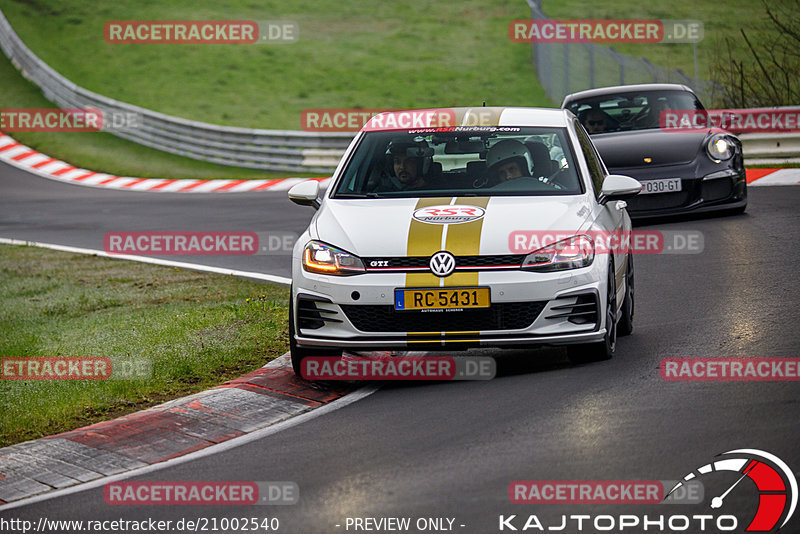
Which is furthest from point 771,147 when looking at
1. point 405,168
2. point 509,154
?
point 405,168

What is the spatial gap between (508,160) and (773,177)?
10.5 m

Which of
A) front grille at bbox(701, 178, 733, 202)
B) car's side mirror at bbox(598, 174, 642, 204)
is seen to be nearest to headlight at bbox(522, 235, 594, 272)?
car's side mirror at bbox(598, 174, 642, 204)

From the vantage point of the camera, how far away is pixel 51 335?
977 centimetres

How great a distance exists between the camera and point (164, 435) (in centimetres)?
650

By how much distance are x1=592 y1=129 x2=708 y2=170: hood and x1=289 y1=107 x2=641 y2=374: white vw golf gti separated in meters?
5.18

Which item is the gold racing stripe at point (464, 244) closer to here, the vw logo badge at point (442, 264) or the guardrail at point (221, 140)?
the vw logo badge at point (442, 264)

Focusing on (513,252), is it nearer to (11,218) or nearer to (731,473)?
(731,473)

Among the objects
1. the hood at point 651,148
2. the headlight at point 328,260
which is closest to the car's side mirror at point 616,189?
the headlight at point 328,260

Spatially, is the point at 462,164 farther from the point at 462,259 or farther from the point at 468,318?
the point at 468,318

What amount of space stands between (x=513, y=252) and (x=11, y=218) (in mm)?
14417

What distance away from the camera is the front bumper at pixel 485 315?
7016 mm

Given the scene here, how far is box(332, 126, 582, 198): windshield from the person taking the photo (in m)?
8.00

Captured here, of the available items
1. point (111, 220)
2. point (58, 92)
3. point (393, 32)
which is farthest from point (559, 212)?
point (393, 32)

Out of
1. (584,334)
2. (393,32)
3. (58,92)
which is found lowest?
(584,334)
